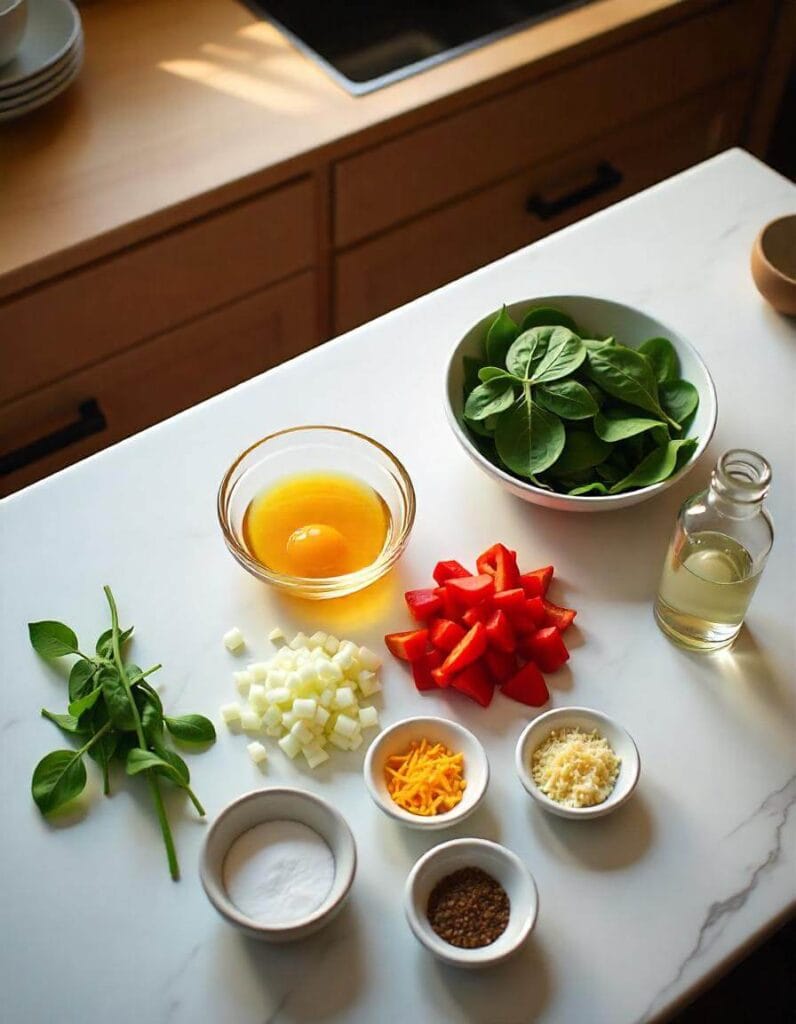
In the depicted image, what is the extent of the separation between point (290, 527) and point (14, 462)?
73 cm

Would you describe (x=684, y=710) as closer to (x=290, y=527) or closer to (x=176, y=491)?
(x=290, y=527)

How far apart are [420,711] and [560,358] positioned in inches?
16.6

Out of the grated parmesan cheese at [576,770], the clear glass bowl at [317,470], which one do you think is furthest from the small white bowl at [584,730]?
the clear glass bowl at [317,470]

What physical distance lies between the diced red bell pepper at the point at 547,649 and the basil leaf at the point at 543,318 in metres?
0.39

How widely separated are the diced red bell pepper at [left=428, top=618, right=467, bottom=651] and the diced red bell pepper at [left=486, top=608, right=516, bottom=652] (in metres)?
0.03

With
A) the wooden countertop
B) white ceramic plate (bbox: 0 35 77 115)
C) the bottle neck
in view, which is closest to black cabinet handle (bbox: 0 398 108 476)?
the wooden countertop

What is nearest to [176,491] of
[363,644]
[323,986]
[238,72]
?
[363,644]

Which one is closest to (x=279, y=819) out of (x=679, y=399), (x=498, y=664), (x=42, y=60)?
(x=498, y=664)

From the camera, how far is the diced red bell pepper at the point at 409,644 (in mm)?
1109

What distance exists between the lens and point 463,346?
4.24ft

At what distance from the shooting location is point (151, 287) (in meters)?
1.73

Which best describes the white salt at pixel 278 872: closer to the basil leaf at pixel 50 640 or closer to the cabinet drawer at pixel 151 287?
the basil leaf at pixel 50 640

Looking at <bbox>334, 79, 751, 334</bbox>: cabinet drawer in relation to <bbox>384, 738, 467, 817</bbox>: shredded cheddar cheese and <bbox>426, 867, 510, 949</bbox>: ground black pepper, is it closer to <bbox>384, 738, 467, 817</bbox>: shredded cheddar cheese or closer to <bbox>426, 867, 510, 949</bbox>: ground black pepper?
<bbox>384, 738, 467, 817</bbox>: shredded cheddar cheese

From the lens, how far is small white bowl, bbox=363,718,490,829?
982 mm
